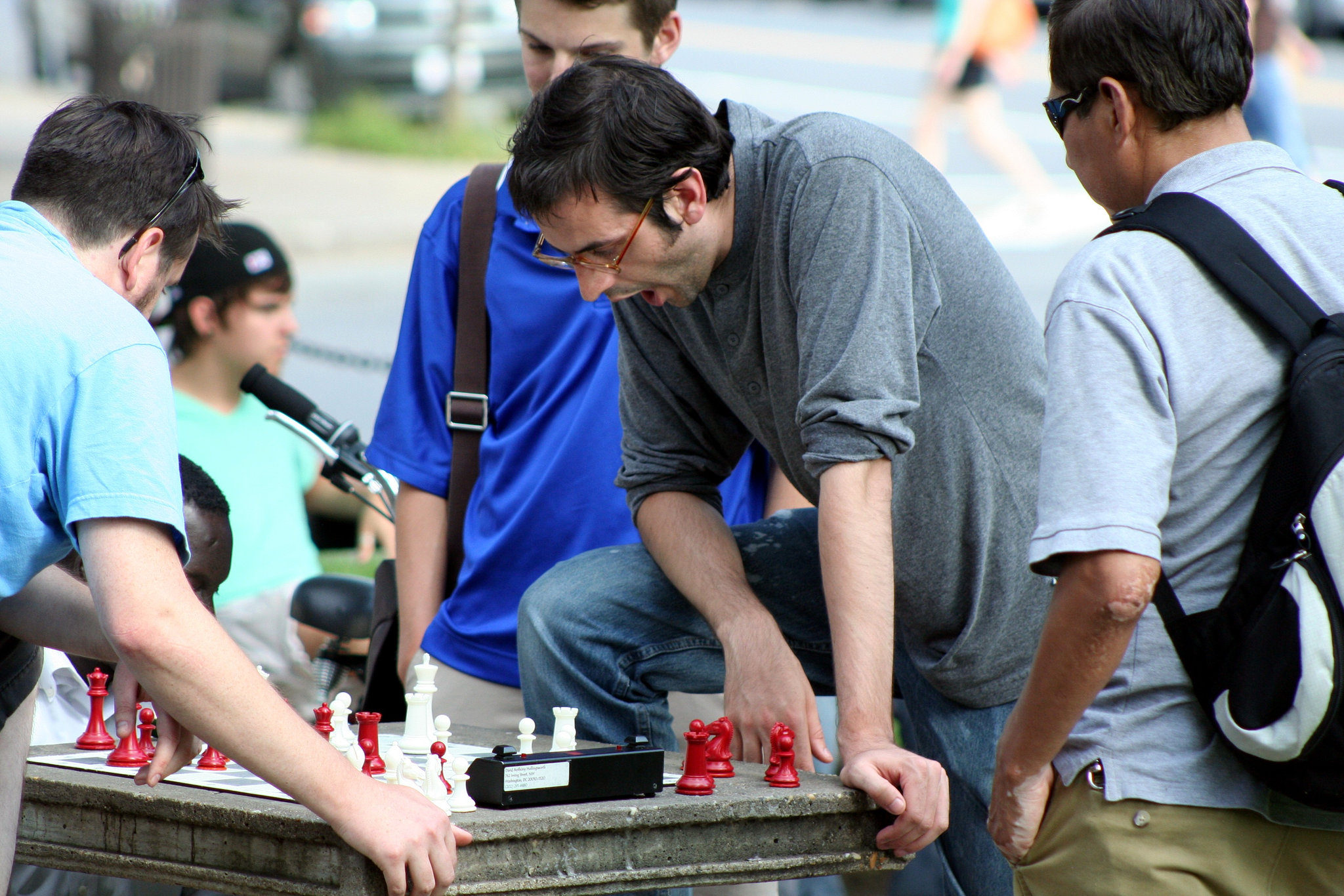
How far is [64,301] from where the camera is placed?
1989 millimetres

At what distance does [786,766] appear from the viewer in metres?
2.30

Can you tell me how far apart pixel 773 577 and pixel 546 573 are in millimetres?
415

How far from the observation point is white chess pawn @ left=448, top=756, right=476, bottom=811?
81.4 inches

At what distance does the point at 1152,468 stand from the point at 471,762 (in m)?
1.02

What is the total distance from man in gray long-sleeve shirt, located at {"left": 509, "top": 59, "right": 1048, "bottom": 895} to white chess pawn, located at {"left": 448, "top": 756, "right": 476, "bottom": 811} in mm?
565

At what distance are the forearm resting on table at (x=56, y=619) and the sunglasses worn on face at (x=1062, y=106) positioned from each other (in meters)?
1.61

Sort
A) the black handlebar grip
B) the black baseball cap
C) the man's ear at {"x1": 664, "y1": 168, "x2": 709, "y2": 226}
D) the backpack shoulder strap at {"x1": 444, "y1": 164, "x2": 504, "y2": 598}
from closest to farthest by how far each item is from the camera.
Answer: the man's ear at {"x1": 664, "y1": 168, "x2": 709, "y2": 226} → the backpack shoulder strap at {"x1": 444, "y1": 164, "x2": 504, "y2": 598} → the black handlebar grip → the black baseball cap

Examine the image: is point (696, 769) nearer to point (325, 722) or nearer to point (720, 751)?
point (720, 751)

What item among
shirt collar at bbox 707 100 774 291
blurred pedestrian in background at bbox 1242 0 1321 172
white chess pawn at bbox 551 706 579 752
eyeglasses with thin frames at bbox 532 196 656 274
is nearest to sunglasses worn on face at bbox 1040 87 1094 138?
shirt collar at bbox 707 100 774 291

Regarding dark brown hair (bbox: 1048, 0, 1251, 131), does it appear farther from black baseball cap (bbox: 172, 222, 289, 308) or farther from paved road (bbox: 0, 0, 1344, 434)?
paved road (bbox: 0, 0, 1344, 434)

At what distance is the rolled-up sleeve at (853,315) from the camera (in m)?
2.40

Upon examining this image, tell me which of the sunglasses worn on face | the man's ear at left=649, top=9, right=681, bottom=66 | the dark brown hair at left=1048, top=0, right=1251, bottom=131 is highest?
the dark brown hair at left=1048, top=0, right=1251, bottom=131

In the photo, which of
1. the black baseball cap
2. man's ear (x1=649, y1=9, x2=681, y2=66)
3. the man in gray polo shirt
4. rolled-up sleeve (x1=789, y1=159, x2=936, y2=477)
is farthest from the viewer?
the black baseball cap

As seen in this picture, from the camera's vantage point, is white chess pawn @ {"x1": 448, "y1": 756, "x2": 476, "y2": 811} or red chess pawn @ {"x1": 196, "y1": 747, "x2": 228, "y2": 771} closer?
white chess pawn @ {"x1": 448, "y1": 756, "x2": 476, "y2": 811}
